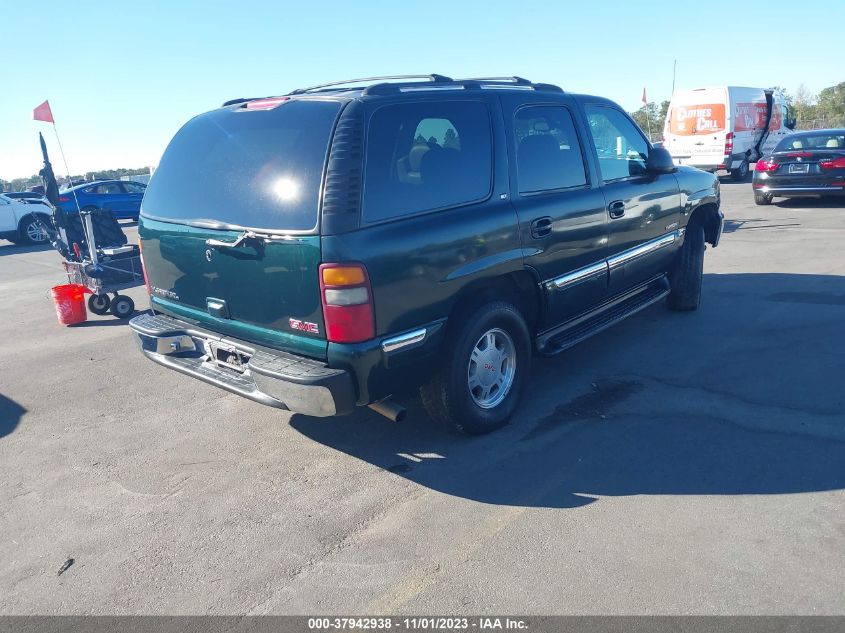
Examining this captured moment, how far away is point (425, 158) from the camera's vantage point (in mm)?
3777

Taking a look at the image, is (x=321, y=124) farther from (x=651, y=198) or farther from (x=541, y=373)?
(x=651, y=198)

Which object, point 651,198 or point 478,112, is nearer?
point 478,112

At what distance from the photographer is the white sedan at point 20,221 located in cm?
1755

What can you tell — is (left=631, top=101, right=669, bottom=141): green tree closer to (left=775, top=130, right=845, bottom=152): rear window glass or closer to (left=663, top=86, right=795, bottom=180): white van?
(left=663, top=86, right=795, bottom=180): white van

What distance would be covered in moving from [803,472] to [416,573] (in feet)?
7.21

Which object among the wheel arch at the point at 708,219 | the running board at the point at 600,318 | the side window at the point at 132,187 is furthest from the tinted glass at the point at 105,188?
the running board at the point at 600,318

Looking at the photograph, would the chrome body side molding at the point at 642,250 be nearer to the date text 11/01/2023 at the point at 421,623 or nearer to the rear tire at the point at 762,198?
the date text 11/01/2023 at the point at 421,623

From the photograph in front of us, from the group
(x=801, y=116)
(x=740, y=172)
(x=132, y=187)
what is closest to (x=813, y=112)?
(x=801, y=116)

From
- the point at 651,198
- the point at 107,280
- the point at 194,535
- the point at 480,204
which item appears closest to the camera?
the point at 194,535

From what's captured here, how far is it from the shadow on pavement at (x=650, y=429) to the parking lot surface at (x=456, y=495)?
2 cm

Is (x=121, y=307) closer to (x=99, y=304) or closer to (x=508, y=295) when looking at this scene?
(x=99, y=304)

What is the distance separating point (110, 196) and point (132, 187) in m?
Result: 0.93

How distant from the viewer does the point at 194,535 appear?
3.26 meters

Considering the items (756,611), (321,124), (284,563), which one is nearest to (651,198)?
(321,124)
